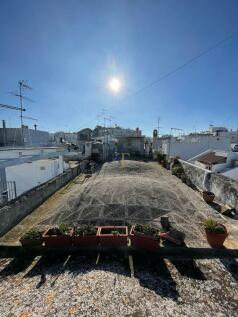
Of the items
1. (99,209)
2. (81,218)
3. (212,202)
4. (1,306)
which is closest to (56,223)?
(81,218)

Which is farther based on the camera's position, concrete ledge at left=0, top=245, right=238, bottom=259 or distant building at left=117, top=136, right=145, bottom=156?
distant building at left=117, top=136, right=145, bottom=156

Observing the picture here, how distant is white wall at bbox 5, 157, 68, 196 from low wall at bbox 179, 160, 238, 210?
9.83 metres

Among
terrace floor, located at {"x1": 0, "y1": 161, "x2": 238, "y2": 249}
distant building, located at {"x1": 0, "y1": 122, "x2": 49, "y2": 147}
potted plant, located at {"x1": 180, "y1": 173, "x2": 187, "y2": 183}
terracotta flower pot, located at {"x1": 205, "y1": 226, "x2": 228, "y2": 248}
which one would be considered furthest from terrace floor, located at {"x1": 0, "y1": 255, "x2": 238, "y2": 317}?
distant building, located at {"x1": 0, "y1": 122, "x2": 49, "y2": 147}

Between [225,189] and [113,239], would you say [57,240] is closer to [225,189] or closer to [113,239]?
[113,239]

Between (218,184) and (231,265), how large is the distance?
5436mm

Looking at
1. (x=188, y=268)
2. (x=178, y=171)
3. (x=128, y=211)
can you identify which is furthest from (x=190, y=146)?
(x=188, y=268)

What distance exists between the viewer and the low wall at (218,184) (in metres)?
8.21

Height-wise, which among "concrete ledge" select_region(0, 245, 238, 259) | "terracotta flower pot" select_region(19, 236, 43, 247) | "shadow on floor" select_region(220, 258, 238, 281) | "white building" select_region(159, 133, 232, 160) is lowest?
"shadow on floor" select_region(220, 258, 238, 281)

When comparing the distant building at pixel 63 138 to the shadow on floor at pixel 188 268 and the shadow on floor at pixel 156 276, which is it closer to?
the shadow on floor at pixel 156 276

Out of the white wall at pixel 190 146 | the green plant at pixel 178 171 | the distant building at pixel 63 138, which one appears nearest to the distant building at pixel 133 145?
the distant building at pixel 63 138

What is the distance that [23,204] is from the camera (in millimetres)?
7551

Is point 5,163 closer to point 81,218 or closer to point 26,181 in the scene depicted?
point 26,181

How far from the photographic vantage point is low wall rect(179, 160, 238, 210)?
26.9 feet

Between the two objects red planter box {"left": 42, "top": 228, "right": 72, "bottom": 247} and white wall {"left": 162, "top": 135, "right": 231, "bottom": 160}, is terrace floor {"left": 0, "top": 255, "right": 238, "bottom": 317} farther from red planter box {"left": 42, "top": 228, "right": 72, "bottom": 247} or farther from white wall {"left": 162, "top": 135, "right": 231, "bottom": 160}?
white wall {"left": 162, "top": 135, "right": 231, "bottom": 160}
